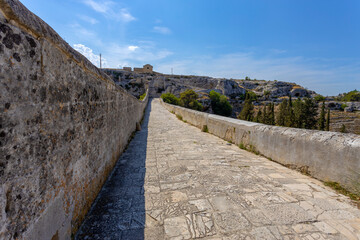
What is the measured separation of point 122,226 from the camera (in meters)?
1.84

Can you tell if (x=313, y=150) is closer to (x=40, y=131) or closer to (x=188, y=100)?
(x=40, y=131)

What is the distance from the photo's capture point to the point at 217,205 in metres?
2.21

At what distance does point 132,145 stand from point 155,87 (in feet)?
170

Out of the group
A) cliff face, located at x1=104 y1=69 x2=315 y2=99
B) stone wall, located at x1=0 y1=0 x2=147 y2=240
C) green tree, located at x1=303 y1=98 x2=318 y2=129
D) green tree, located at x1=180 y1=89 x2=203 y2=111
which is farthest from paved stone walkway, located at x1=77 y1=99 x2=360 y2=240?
cliff face, located at x1=104 y1=69 x2=315 y2=99

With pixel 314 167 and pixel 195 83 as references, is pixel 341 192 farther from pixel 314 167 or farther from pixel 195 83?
pixel 195 83

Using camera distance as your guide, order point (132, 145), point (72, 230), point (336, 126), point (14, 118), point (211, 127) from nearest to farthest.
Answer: point (14, 118)
point (72, 230)
point (132, 145)
point (211, 127)
point (336, 126)

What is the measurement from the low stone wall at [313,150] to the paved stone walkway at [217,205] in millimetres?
213

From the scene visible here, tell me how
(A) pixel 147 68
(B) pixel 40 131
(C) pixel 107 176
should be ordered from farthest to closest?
(A) pixel 147 68
(C) pixel 107 176
(B) pixel 40 131

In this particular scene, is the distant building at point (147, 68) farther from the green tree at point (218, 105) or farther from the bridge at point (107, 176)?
the bridge at point (107, 176)

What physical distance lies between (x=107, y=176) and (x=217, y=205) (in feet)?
6.26

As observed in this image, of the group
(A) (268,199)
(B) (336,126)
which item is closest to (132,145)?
(A) (268,199)

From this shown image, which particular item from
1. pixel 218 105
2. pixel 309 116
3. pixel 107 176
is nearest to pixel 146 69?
pixel 218 105

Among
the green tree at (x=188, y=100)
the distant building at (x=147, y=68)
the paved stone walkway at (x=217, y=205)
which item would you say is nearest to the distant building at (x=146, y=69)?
the distant building at (x=147, y=68)

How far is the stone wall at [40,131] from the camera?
95cm
